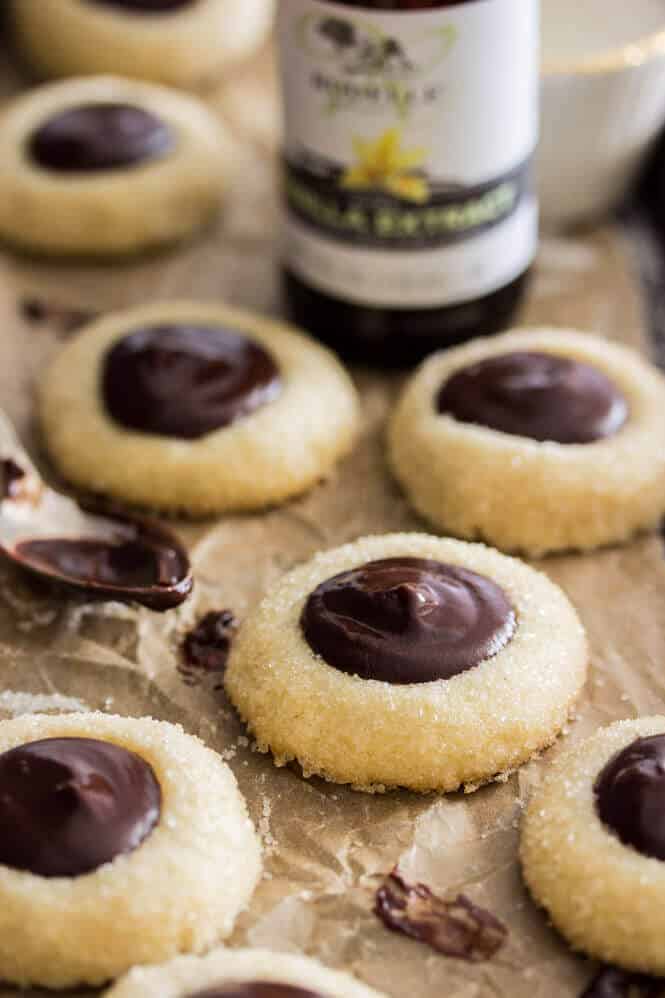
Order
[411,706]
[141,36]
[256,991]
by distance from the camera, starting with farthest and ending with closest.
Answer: [141,36] → [411,706] → [256,991]

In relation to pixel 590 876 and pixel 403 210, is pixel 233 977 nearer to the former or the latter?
pixel 590 876

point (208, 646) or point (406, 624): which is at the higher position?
point (406, 624)

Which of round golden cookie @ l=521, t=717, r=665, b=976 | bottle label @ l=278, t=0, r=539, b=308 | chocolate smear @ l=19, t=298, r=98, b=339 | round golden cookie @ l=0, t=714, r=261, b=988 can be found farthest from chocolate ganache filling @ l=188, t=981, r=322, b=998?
chocolate smear @ l=19, t=298, r=98, b=339

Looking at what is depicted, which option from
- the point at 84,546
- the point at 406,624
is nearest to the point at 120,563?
the point at 84,546

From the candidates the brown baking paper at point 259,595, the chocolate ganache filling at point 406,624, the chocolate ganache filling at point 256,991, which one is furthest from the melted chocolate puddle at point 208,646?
the chocolate ganache filling at point 256,991

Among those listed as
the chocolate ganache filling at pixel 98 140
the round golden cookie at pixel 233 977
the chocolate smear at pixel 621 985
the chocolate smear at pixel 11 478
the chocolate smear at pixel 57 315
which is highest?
the chocolate ganache filling at pixel 98 140

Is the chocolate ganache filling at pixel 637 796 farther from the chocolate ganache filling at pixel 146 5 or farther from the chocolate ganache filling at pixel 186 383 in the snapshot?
the chocolate ganache filling at pixel 146 5
